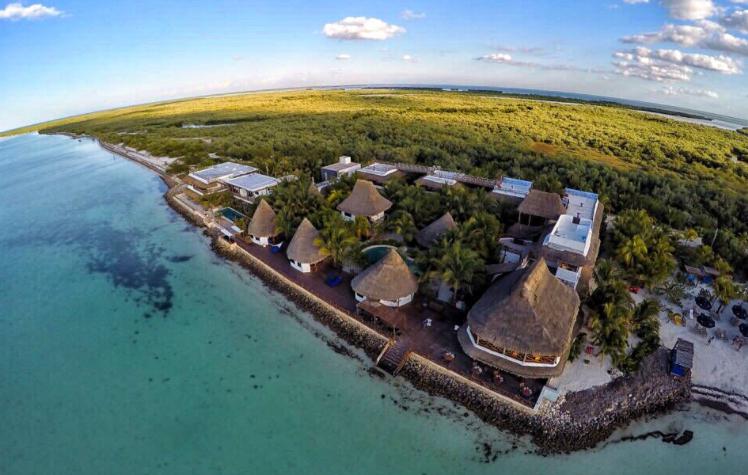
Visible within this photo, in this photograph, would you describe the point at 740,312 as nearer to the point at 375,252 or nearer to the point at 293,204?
the point at 375,252

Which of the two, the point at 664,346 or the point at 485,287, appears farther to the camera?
the point at 485,287

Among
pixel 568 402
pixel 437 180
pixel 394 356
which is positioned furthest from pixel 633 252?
pixel 437 180

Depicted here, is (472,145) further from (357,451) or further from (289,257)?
(357,451)

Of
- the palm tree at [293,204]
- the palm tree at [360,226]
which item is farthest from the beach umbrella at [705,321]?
the palm tree at [293,204]

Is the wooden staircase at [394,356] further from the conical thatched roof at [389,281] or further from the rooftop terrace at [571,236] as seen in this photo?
the rooftop terrace at [571,236]

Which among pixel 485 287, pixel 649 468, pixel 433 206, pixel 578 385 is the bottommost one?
pixel 649 468

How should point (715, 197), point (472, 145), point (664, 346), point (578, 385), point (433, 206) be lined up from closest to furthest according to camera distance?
point (578, 385)
point (664, 346)
point (433, 206)
point (715, 197)
point (472, 145)

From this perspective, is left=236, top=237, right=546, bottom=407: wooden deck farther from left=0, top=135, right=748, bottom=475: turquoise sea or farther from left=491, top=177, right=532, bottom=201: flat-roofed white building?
left=491, top=177, right=532, bottom=201: flat-roofed white building

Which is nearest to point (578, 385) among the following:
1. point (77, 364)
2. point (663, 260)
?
point (663, 260)
